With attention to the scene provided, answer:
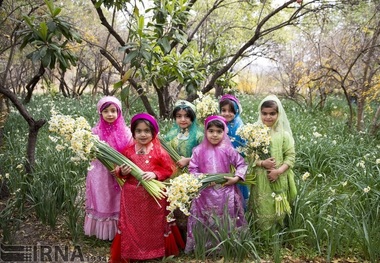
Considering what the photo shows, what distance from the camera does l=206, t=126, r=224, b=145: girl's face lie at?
2.91 meters

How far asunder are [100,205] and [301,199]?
185 centimetres

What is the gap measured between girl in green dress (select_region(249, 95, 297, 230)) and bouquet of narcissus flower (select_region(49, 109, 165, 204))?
840mm

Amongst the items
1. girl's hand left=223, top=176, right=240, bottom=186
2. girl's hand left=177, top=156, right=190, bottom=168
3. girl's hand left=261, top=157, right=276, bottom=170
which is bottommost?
girl's hand left=223, top=176, right=240, bottom=186

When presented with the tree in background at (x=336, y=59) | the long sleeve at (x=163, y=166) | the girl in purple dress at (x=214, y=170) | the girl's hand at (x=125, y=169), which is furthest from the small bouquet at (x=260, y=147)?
the tree in background at (x=336, y=59)

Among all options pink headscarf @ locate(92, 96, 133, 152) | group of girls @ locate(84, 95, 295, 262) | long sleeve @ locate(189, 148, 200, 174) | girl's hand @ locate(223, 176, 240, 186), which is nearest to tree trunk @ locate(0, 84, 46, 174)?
pink headscarf @ locate(92, 96, 133, 152)

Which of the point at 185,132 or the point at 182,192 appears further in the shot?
the point at 185,132

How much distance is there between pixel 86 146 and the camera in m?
2.61

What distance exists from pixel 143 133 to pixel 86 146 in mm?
496

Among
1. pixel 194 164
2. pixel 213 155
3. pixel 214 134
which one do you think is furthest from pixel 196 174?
pixel 214 134

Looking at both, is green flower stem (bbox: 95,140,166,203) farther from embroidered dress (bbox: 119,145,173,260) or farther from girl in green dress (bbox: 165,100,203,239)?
girl in green dress (bbox: 165,100,203,239)

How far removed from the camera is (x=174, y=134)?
3.41 meters

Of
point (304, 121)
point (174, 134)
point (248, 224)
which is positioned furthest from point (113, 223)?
point (304, 121)

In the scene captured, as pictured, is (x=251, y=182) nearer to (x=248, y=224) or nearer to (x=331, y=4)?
(x=248, y=224)

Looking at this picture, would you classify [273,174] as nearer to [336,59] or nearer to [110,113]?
[110,113]
